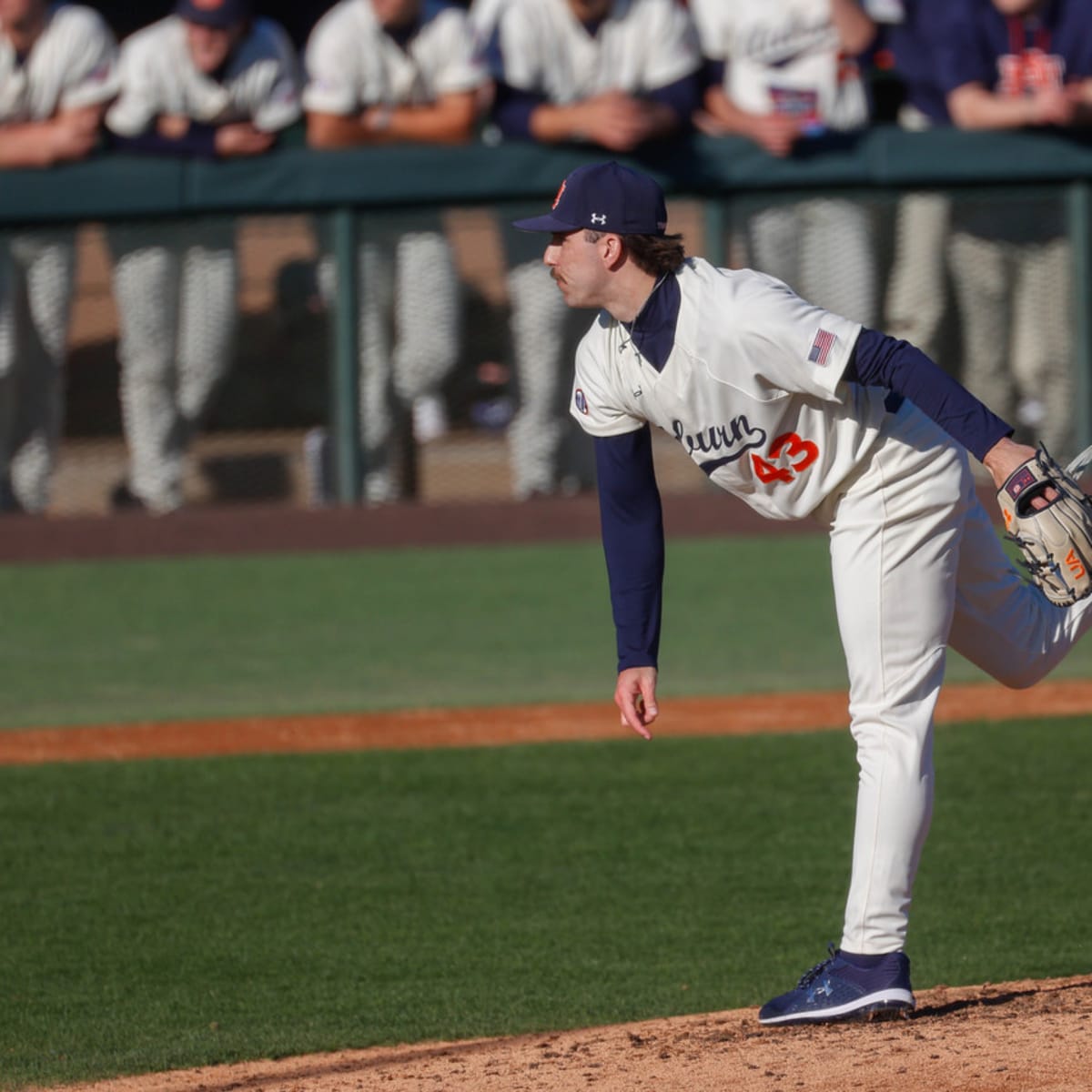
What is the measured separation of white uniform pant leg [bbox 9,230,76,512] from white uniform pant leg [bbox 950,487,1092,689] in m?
6.36

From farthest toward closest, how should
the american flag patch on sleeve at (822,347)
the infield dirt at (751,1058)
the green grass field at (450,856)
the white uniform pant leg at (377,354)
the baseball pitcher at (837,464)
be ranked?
the white uniform pant leg at (377,354)
the green grass field at (450,856)
the baseball pitcher at (837,464)
the american flag patch on sleeve at (822,347)
the infield dirt at (751,1058)

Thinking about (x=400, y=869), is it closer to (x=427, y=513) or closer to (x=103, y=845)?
(x=103, y=845)

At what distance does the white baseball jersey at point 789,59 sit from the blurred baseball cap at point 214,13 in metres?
2.21

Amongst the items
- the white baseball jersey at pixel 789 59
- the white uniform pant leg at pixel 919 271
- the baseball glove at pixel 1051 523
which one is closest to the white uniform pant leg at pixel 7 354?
the white baseball jersey at pixel 789 59

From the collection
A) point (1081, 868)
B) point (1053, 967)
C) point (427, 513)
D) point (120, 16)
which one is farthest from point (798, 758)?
point (120, 16)

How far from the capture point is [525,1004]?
3992 millimetres

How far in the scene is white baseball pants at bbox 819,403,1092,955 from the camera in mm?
3557

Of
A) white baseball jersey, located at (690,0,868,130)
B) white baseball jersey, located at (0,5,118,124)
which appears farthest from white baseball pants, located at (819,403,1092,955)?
white baseball jersey, located at (0,5,118,124)

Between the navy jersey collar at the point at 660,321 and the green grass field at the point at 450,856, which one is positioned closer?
the navy jersey collar at the point at 660,321

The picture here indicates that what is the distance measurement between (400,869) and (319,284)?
16.7ft

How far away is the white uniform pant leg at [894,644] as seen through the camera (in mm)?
3557

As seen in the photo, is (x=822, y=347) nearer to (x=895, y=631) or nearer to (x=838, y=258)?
(x=895, y=631)

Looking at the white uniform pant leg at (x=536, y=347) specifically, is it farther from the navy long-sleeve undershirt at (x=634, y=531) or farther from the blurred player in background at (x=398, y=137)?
the navy long-sleeve undershirt at (x=634, y=531)

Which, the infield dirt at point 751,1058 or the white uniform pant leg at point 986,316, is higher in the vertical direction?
the white uniform pant leg at point 986,316
